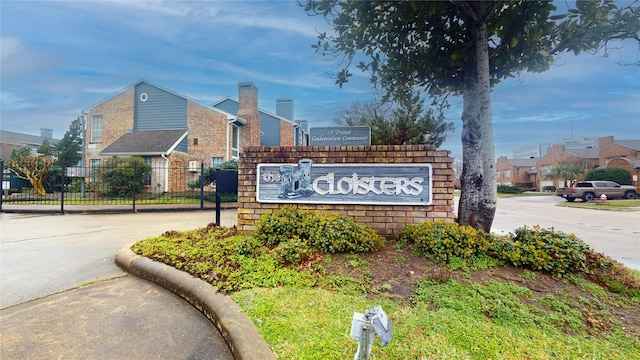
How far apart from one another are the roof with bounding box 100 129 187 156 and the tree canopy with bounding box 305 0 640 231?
15968 millimetres

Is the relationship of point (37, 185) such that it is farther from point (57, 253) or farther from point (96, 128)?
point (57, 253)

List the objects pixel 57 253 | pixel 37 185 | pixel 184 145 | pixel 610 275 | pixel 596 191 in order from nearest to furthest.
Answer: pixel 610 275 < pixel 57 253 < pixel 37 185 < pixel 184 145 < pixel 596 191

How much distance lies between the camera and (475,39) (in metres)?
4.68

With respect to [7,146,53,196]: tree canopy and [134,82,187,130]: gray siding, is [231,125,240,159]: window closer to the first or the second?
[134,82,187,130]: gray siding

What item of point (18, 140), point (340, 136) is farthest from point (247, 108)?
point (18, 140)

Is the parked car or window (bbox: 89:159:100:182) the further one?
the parked car

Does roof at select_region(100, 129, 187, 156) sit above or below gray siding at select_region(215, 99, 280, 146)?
below

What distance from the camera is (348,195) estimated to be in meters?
4.62

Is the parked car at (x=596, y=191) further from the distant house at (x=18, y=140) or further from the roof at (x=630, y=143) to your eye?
the distant house at (x=18, y=140)

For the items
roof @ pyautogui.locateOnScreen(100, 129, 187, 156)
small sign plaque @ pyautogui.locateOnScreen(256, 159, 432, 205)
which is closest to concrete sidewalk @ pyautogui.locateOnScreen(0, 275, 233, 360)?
small sign plaque @ pyautogui.locateOnScreen(256, 159, 432, 205)

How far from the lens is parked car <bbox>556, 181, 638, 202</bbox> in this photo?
23.5 metres

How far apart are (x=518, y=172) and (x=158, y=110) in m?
58.0

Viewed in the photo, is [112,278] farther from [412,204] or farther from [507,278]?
[507,278]

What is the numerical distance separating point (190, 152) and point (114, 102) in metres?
7.14
